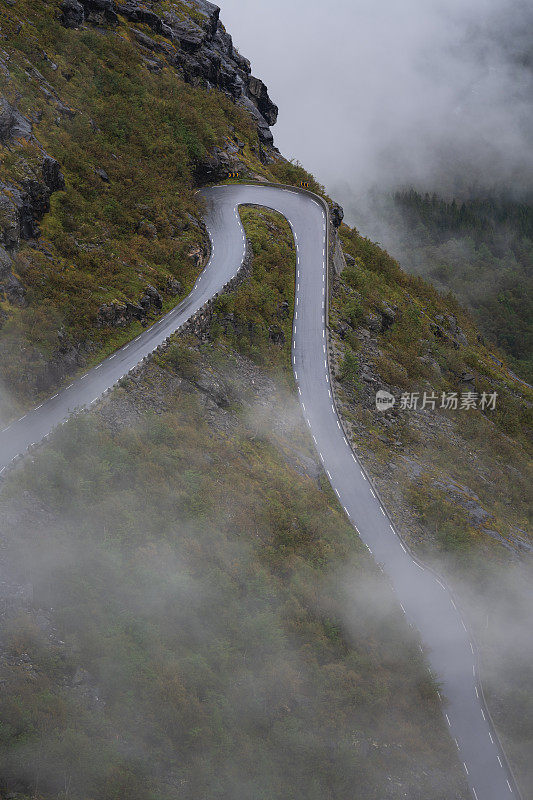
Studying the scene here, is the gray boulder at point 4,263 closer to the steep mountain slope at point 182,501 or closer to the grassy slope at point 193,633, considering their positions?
the steep mountain slope at point 182,501

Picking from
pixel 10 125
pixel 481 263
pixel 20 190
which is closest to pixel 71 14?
pixel 10 125

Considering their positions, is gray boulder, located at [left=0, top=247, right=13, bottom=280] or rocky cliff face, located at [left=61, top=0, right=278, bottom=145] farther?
rocky cliff face, located at [left=61, top=0, right=278, bottom=145]

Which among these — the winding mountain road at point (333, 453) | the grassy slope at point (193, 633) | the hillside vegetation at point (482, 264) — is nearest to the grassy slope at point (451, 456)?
the winding mountain road at point (333, 453)

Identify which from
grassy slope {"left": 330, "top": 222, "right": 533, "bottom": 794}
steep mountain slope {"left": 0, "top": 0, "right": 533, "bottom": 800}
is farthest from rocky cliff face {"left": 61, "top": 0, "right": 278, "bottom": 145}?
grassy slope {"left": 330, "top": 222, "right": 533, "bottom": 794}

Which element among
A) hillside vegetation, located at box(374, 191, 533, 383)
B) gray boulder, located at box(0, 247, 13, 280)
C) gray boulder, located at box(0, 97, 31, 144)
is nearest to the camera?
gray boulder, located at box(0, 247, 13, 280)

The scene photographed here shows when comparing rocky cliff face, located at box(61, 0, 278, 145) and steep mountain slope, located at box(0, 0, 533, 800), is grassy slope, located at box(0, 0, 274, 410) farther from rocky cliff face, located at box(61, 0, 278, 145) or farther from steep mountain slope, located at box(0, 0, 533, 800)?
rocky cliff face, located at box(61, 0, 278, 145)

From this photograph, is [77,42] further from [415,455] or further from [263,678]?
[263,678]
